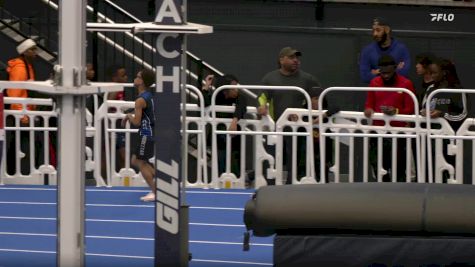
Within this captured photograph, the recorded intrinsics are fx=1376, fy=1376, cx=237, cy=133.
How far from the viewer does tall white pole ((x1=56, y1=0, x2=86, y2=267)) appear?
8664mm

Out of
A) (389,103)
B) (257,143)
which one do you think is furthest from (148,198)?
(389,103)

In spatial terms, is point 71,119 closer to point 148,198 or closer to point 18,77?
point 148,198

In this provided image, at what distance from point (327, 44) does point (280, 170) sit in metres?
5.49

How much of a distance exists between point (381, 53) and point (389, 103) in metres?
1.52

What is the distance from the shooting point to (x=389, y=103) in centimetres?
1823

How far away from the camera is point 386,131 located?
717 inches

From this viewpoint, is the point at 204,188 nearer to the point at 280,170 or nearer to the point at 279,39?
the point at 280,170

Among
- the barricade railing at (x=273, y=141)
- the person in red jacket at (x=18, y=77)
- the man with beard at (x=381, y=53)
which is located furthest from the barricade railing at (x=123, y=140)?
the man with beard at (x=381, y=53)

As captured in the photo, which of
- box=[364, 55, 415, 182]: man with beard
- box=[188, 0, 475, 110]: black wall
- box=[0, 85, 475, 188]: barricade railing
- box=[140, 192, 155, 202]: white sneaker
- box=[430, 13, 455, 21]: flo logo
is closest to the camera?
box=[140, 192, 155, 202]: white sneaker

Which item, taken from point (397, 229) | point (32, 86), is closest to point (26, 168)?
point (397, 229)

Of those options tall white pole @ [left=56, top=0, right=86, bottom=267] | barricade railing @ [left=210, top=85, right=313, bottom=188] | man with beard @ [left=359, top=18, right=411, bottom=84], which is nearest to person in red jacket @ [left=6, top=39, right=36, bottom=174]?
barricade railing @ [left=210, top=85, right=313, bottom=188]

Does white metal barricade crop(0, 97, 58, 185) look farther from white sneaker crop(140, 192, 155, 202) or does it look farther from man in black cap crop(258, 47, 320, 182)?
man in black cap crop(258, 47, 320, 182)

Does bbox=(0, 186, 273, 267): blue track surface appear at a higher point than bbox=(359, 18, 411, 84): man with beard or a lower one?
lower

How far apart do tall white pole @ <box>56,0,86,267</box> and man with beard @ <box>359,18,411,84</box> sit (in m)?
11.1
